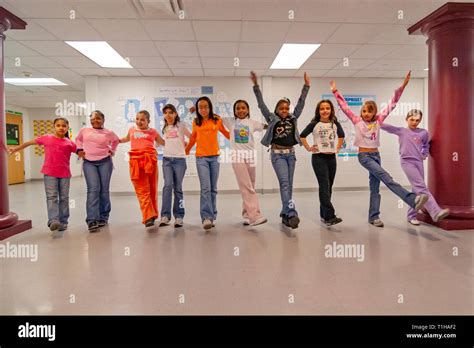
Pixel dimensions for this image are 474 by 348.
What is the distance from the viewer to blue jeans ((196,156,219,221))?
3428 millimetres

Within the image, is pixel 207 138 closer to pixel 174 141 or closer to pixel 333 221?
pixel 174 141

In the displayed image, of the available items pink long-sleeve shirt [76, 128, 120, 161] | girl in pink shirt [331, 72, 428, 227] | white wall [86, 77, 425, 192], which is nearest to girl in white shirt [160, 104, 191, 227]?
pink long-sleeve shirt [76, 128, 120, 161]

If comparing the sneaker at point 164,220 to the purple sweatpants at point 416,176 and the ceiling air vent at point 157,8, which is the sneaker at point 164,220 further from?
the purple sweatpants at point 416,176

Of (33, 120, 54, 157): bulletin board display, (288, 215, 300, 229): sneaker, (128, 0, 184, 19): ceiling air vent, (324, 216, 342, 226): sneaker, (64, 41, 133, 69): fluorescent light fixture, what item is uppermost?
(64, 41, 133, 69): fluorescent light fixture

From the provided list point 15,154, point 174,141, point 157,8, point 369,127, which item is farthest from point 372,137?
point 15,154

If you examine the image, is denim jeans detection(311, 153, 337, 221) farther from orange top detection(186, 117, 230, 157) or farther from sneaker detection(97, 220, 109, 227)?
sneaker detection(97, 220, 109, 227)

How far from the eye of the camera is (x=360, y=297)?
5.79 feet

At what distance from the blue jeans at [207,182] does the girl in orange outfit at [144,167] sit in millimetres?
572

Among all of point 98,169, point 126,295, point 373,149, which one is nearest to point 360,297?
point 126,295

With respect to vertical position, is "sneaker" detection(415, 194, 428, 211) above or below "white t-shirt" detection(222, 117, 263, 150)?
below

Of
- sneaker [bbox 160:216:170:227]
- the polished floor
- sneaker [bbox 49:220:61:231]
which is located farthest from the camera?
sneaker [bbox 160:216:170:227]

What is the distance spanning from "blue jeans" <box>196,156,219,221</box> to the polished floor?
9.0 inches
